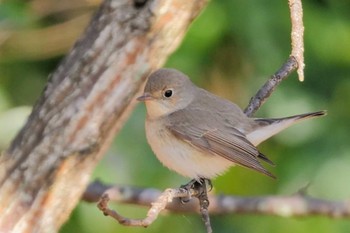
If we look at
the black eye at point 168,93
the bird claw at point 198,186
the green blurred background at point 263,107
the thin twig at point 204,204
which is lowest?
the thin twig at point 204,204

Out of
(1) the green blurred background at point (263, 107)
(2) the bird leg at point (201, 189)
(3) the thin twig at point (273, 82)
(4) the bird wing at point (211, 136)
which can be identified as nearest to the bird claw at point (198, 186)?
(2) the bird leg at point (201, 189)

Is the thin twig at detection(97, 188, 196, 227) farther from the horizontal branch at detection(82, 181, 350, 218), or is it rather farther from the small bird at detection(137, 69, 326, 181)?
the horizontal branch at detection(82, 181, 350, 218)

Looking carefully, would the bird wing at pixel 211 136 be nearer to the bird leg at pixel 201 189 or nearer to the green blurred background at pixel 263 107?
the bird leg at pixel 201 189

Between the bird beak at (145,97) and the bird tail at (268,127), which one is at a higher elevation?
the bird beak at (145,97)

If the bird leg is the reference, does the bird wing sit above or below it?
above

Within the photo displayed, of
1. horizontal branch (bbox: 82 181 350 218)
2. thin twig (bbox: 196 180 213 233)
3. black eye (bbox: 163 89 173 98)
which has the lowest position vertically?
thin twig (bbox: 196 180 213 233)

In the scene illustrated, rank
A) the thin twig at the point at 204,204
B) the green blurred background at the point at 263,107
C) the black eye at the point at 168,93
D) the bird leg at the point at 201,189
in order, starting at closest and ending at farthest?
1. the thin twig at the point at 204,204
2. the bird leg at the point at 201,189
3. the black eye at the point at 168,93
4. the green blurred background at the point at 263,107

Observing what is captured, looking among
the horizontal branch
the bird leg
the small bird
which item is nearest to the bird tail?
the small bird
